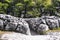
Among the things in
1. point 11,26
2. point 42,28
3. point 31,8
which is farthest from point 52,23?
point 31,8

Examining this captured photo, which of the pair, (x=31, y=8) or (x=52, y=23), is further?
(x=31, y=8)

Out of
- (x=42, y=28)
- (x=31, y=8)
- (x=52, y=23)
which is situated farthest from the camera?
(x=31, y=8)

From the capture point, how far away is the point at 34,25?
57.3 feet

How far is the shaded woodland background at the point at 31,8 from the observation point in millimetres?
21625

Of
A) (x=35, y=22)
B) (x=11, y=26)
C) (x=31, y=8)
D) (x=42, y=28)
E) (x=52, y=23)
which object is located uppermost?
(x=31, y=8)

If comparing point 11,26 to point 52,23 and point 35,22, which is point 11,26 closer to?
point 35,22

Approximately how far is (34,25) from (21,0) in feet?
20.4

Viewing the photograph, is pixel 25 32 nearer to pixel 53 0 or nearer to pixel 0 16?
pixel 0 16

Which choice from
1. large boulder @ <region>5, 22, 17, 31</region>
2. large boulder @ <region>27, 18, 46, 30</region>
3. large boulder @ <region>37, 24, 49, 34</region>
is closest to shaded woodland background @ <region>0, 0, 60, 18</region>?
large boulder @ <region>27, 18, 46, 30</region>

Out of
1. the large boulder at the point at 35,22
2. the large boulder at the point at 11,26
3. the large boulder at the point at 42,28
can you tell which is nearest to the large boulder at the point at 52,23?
the large boulder at the point at 35,22

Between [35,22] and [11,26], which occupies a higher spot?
[35,22]

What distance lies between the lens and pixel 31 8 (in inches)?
872

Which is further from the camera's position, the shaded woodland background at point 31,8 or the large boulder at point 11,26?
the shaded woodland background at point 31,8

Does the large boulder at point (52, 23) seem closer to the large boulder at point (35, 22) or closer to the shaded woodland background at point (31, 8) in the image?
the large boulder at point (35, 22)
